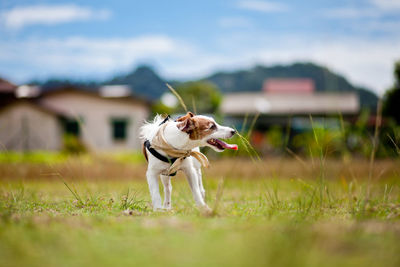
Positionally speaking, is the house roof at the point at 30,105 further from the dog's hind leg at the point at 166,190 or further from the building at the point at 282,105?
the dog's hind leg at the point at 166,190

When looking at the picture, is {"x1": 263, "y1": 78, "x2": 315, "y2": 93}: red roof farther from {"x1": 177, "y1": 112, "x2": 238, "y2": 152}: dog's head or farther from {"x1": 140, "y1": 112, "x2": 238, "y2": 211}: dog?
{"x1": 177, "y1": 112, "x2": 238, "y2": 152}: dog's head

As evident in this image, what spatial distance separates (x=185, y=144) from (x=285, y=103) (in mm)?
27989

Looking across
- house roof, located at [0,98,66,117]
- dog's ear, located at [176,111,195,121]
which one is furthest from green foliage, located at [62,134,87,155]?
dog's ear, located at [176,111,195,121]

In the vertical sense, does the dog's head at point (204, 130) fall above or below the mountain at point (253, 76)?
above

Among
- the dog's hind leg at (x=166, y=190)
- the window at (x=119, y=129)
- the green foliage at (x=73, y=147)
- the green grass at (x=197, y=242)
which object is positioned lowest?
the window at (x=119, y=129)

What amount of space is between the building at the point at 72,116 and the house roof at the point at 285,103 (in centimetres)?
714

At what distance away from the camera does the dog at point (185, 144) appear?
17.0ft

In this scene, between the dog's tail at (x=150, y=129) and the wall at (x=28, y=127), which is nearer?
the dog's tail at (x=150, y=129)

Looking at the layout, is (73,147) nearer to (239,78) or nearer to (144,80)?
(144,80)

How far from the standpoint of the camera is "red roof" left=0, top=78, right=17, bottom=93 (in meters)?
30.2

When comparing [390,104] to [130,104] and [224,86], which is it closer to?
[130,104]

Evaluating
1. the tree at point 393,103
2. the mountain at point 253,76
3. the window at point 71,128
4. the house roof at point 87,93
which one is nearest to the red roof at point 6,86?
the house roof at point 87,93

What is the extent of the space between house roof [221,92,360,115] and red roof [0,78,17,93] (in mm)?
15298

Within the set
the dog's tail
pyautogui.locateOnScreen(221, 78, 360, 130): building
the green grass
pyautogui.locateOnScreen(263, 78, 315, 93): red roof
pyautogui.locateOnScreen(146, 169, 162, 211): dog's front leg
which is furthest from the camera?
pyautogui.locateOnScreen(263, 78, 315, 93): red roof
